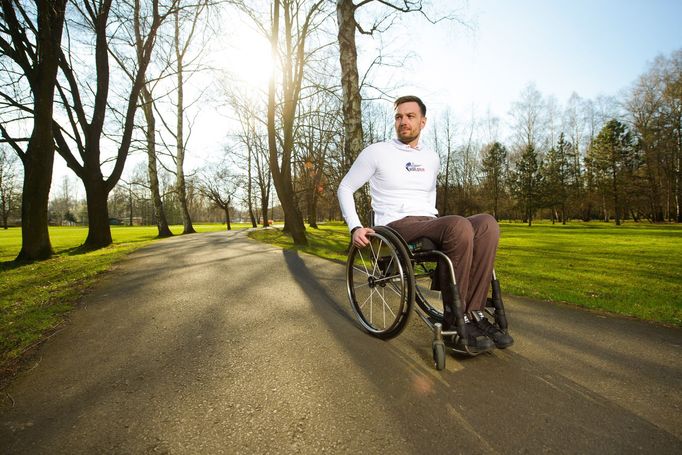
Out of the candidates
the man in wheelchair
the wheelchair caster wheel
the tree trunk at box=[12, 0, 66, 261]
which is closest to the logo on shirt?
the man in wheelchair

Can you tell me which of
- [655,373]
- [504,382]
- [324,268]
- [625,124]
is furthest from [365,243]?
[625,124]

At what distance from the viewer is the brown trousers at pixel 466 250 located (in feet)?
6.72

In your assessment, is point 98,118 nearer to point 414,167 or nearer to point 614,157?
point 414,167

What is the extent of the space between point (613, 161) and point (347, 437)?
4810 cm

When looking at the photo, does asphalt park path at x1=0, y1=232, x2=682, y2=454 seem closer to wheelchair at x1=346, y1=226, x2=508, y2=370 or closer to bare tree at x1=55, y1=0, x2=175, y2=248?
wheelchair at x1=346, y1=226, x2=508, y2=370

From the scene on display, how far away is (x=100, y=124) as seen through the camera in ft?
33.4

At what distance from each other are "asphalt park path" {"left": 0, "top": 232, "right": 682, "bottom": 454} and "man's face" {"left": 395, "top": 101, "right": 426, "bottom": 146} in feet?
5.51

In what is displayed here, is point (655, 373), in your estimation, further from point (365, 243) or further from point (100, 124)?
point (100, 124)

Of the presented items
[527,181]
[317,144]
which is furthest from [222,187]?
[527,181]

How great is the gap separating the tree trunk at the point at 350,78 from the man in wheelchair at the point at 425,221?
458cm

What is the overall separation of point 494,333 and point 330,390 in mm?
1149

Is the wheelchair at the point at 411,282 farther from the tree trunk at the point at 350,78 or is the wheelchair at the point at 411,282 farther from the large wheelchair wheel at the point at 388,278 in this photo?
the tree trunk at the point at 350,78

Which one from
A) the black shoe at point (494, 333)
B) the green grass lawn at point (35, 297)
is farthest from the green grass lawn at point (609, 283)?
the green grass lawn at point (35, 297)

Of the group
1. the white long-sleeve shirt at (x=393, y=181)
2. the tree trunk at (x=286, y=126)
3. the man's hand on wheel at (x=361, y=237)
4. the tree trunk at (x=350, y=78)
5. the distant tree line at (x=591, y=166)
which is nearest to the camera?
the man's hand on wheel at (x=361, y=237)
